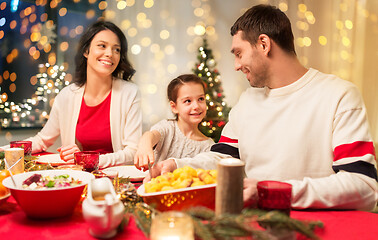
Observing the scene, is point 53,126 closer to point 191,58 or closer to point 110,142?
point 110,142

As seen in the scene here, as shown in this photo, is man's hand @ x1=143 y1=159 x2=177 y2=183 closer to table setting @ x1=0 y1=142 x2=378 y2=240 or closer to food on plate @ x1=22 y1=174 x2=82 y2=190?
table setting @ x1=0 y1=142 x2=378 y2=240

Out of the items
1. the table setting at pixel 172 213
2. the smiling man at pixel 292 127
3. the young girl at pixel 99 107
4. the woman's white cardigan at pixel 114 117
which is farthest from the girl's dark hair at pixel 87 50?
the table setting at pixel 172 213

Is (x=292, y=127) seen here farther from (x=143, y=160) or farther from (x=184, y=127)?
(x=184, y=127)

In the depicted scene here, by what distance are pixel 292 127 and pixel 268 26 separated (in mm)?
480

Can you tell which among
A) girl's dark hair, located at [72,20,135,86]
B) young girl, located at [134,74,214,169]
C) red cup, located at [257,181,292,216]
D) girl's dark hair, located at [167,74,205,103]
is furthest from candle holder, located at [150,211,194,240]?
girl's dark hair, located at [72,20,135,86]

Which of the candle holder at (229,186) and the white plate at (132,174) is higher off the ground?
the candle holder at (229,186)

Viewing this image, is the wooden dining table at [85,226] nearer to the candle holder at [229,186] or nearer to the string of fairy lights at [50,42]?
the candle holder at [229,186]

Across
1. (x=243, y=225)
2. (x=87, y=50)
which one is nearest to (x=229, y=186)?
(x=243, y=225)

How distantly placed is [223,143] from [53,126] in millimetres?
1501

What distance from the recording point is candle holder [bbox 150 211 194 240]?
674mm

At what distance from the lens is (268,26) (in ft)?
5.17

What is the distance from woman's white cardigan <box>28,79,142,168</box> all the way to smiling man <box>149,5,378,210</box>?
39.1 inches

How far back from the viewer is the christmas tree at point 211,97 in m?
4.20

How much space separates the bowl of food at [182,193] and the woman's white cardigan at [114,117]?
148 centimetres
